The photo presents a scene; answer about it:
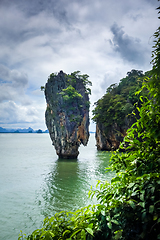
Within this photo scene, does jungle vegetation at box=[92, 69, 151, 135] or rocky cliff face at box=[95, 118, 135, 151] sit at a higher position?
jungle vegetation at box=[92, 69, 151, 135]

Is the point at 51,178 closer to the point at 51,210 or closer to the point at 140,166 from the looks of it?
the point at 51,210

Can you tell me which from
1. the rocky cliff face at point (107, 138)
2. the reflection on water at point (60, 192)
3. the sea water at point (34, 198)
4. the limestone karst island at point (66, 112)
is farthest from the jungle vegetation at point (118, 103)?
the reflection on water at point (60, 192)

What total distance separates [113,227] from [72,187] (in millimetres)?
10906

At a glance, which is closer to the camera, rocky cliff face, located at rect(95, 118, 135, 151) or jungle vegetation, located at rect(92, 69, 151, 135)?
jungle vegetation, located at rect(92, 69, 151, 135)

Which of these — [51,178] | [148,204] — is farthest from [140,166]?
[51,178]

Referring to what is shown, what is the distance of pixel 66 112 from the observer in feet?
78.9

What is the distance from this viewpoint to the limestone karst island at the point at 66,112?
78.3ft

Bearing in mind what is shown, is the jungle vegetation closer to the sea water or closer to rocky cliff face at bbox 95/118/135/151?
rocky cliff face at bbox 95/118/135/151

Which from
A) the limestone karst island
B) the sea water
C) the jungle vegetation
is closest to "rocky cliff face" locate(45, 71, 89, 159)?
the limestone karst island

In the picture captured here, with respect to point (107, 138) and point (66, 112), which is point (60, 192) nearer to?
point (66, 112)

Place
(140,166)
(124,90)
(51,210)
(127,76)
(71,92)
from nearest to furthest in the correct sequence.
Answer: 1. (140,166)
2. (51,210)
3. (71,92)
4. (124,90)
5. (127,76)

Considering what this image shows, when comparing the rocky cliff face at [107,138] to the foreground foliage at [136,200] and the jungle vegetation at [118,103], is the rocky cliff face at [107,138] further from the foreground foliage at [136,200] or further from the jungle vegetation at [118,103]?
the foreground foliage at [136,200]

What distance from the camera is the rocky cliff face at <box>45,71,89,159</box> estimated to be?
78.3ft

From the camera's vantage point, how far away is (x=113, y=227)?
1405 mm
